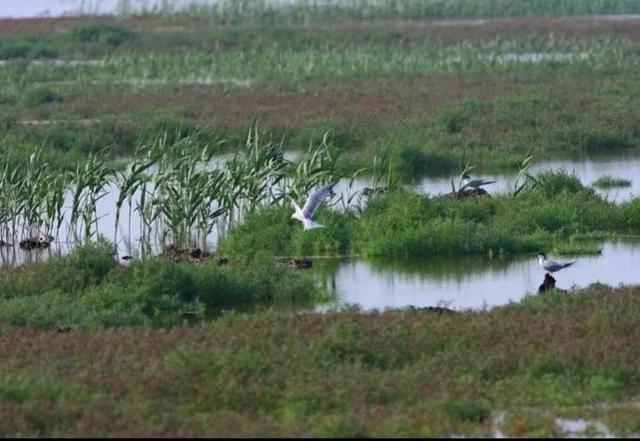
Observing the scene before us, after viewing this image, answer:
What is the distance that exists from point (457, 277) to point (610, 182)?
18.5 ft

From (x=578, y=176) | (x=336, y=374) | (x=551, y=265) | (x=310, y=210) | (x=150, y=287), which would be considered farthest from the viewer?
(x=578, y=176)

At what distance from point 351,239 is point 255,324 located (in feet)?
15.8

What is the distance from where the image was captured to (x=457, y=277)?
14.9m

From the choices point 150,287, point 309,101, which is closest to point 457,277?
point 150,287

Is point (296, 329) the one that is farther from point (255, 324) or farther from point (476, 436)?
point (476, 436)

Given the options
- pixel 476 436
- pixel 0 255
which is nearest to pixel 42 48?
pixel 0 255

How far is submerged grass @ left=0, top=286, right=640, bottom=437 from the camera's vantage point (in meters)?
8.89

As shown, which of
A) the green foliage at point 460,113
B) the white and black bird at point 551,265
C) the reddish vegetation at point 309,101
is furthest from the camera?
the reddish vegetation at point 309,101

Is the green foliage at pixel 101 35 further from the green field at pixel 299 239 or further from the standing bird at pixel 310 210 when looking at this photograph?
the standing bird at pixel 310 210

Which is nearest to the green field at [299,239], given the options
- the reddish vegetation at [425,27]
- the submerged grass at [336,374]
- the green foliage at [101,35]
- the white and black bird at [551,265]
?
the submerged grass at [336,374]

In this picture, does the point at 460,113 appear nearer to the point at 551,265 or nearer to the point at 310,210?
the point at 310,210

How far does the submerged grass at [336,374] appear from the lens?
889 cm

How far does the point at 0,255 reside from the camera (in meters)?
16.4

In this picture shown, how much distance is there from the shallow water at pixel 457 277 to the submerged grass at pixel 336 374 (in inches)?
77.8
